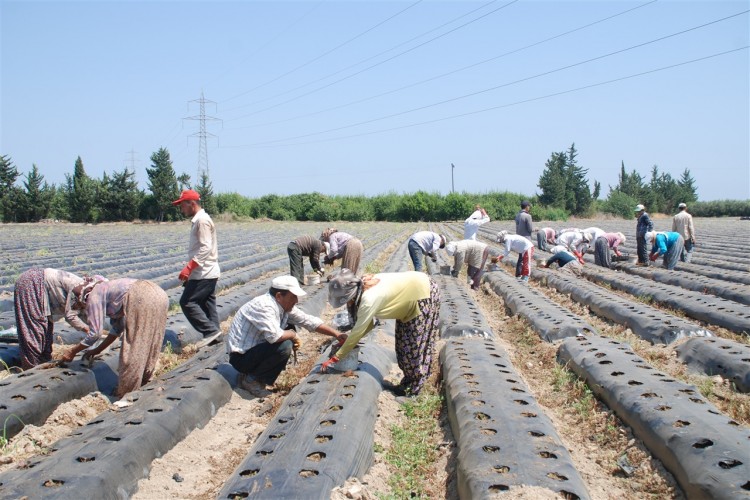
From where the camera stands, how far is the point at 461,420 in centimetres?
391

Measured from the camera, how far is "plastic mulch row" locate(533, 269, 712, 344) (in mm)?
6395

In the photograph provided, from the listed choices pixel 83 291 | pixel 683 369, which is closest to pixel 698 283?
pixel 683 369

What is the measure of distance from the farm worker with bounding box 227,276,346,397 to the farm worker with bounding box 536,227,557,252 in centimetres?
1282

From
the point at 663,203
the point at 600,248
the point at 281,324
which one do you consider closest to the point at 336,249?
the point at 281,324

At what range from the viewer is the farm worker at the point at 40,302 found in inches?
196

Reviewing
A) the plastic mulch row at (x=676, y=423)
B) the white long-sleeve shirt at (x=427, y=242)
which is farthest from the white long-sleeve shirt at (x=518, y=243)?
the plastic mulch row at (x=676, y=423)

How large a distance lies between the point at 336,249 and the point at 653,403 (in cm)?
606

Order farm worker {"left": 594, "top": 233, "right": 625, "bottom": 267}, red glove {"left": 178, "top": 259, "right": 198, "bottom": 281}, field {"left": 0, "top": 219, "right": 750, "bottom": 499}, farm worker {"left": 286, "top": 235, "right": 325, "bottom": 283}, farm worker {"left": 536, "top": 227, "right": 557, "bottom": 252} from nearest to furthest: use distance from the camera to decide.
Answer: field {"left": 0, "top": 219, "right": 750, "bottom": 499} < red glove {"left": 178, "top": 259, "right": 198, "bottom": 281} < farm worker {"left": 286, "top": 235, "right": 325, "bottom": 283} < farm worker {"left": 594, "top": 233, "right": 625, "bottom": 267} < farm worker {"left": 536, "top": 227, "right": 557, "bottom": 252}

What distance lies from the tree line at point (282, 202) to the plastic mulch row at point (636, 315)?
115ft

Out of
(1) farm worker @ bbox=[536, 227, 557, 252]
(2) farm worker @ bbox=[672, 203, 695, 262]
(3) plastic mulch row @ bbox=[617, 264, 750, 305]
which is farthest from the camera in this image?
(1) farm worker @ bbox=[536, 227, 557, 252]

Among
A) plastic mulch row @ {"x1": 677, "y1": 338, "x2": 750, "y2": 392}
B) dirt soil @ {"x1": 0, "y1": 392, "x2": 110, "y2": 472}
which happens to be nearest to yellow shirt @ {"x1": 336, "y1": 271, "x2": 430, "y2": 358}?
dirt soil @ {"x1": 0, "y1": 392, "x2": 110, "y2": 472}

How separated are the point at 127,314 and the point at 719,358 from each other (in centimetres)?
518

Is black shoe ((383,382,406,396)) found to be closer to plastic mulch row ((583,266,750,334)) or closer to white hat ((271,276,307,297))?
white hat ((271,276,307,297))

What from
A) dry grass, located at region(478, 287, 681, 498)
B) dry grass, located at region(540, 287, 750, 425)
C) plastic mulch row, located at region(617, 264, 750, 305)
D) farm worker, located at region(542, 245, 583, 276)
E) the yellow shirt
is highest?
the yellow shirt
